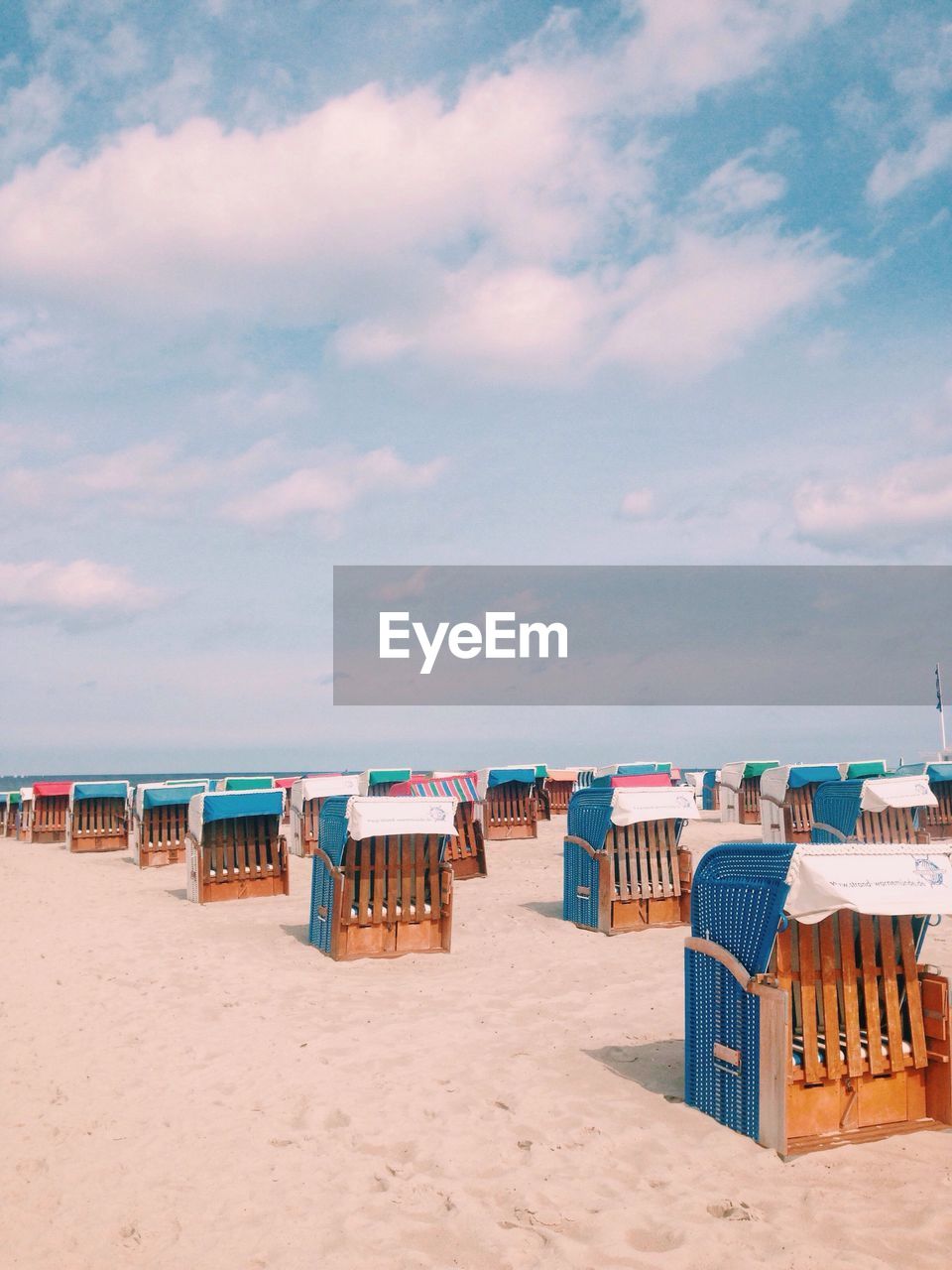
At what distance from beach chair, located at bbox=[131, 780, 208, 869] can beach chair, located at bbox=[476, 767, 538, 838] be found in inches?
267

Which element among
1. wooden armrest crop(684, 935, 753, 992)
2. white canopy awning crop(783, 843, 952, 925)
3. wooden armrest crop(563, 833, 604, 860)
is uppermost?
white canopy awning crop(783, 843, 952, 925)

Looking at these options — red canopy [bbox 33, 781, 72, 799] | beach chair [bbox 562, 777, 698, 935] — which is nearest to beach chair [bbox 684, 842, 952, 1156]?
beach chair [bbox 562, 777, 698, 935]

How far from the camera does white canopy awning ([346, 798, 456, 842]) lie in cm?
1085

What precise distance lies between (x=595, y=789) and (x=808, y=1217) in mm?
8269

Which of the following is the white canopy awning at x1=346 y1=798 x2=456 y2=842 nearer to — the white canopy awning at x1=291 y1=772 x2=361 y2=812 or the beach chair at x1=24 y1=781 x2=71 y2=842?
the white canopy awning at x1=291 y1=772 x2=361 y2=812

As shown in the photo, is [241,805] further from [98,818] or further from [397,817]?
[98,818]

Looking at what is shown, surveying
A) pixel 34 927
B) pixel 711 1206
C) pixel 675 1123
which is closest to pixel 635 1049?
pixel 675 1123

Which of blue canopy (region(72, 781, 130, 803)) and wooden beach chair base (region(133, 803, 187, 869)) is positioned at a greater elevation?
blue canopy (region(72, 781, 130, 803))

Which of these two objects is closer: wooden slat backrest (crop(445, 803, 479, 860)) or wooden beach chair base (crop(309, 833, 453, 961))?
wooden beach chair base (crop(309, 833, 453, 961))

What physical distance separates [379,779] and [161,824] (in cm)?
518

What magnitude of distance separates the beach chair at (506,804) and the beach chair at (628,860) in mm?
9927

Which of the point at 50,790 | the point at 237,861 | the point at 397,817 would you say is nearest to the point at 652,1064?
the point at 397,817

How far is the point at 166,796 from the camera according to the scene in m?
20.9

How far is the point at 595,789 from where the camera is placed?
43.2 feet
